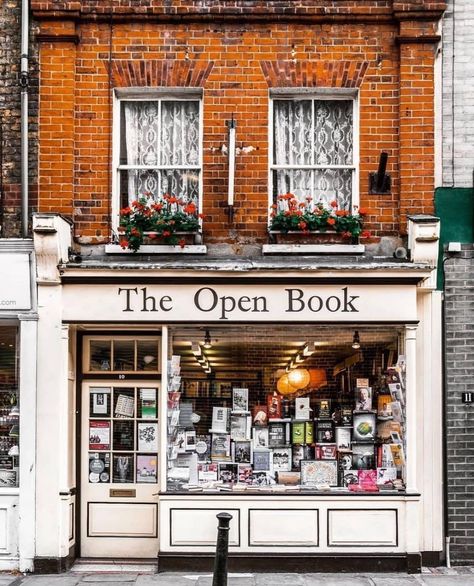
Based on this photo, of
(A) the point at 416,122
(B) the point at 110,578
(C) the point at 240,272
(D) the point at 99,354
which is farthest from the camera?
(D) the point at 99,354

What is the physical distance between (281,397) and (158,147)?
11.8 ft

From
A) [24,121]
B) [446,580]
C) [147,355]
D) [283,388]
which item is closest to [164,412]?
[147,355]

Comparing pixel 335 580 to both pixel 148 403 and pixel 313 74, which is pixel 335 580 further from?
pixel 313 74

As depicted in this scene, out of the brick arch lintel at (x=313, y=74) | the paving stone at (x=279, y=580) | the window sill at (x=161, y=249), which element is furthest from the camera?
the brick arch lintel at (x=313, y=74)

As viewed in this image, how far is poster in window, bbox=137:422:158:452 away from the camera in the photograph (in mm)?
11297

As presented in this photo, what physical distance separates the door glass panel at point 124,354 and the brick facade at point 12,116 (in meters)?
1.92

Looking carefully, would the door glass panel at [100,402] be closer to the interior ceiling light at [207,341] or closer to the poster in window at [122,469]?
the poster in window at [122,469]

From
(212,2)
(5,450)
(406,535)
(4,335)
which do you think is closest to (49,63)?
(212,2)

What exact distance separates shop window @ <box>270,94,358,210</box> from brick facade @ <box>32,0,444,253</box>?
0.26 metres

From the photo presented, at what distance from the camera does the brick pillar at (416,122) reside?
11.0m

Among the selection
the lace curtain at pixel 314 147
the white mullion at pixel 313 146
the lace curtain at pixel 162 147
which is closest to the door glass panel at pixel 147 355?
the lace curtain at pixel 162 147

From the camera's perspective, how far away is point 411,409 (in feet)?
34.7

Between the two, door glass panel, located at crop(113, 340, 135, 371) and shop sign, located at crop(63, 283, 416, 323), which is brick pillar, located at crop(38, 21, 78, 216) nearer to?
shop sign, located at crop(63, 283, 416, 323)

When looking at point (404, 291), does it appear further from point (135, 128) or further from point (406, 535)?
point (135, 128)
